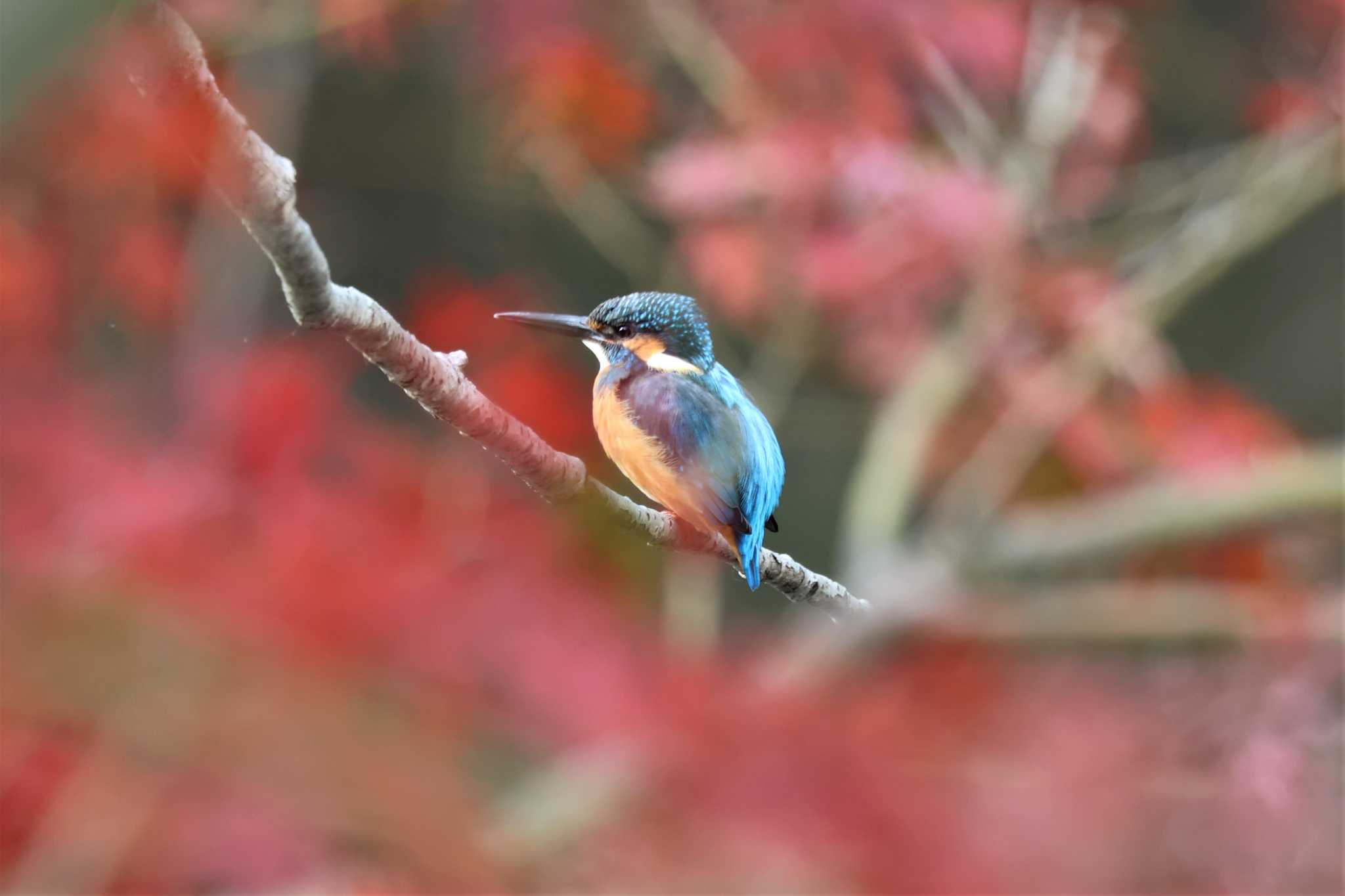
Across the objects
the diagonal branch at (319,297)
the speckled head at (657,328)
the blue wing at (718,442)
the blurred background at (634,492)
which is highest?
the blurred background at (634,492)

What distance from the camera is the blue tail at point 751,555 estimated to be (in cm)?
30

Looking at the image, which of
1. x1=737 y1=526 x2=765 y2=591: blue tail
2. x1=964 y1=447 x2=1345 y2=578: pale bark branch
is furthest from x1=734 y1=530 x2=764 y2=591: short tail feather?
x1=964 y1=447 x2=1345 y2=578: pale bark branch

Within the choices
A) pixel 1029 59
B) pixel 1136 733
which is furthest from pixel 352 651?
pixel 1029 59

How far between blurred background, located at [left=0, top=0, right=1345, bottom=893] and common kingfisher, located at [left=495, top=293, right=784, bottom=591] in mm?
23

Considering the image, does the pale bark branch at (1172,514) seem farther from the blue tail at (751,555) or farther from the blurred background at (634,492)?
the blue tail at (751,555)

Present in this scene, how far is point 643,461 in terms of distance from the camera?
31cm

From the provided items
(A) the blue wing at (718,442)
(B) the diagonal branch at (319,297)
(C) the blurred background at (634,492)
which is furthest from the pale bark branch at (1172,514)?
(B) the diagonal branch at (319,297)

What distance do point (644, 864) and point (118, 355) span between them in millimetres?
804

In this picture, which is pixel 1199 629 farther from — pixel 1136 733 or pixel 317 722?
pixel 317 722

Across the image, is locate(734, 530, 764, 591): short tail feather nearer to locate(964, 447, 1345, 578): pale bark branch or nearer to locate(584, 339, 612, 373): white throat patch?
locate(584, 339, 612, 373): white throat patch

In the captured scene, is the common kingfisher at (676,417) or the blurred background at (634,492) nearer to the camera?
the common kingfisher at (676,417)

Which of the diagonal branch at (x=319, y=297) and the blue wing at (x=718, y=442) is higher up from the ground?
the blue wing at (x=718, y=442)

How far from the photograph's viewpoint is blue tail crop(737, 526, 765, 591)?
0.99 ft

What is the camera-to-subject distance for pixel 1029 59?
217cm
